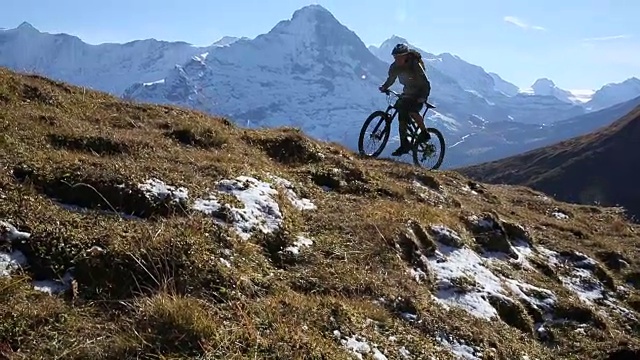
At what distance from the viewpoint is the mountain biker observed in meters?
17.9

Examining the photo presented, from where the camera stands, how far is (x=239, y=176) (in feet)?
31.8

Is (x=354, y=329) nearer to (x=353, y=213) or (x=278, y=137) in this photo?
(x=353, y=213)

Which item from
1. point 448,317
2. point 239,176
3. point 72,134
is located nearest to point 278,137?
point 239,176

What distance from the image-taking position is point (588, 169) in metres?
149

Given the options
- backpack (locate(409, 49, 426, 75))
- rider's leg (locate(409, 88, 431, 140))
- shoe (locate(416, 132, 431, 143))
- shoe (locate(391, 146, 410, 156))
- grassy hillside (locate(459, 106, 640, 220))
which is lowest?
grassy hillside (locate(459, 106, 640, 220))

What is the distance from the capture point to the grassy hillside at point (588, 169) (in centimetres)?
13912

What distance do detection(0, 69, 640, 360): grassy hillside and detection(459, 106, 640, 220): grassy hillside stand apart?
125 meters

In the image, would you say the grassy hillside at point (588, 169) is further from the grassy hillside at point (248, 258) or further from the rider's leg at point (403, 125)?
the grassy hillside at point (248, 258)

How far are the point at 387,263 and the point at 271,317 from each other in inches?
114

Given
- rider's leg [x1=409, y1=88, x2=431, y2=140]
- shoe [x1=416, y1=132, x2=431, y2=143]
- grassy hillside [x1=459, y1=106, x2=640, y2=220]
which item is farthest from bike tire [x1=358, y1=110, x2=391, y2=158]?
grassy hillside [x1=459, y1=106, x2=640, y2=220]

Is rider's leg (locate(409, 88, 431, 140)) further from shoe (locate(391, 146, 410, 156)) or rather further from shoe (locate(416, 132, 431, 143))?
shoe (locate(391, 146, 410, 156))

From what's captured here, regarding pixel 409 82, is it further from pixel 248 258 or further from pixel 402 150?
pixel 248 258

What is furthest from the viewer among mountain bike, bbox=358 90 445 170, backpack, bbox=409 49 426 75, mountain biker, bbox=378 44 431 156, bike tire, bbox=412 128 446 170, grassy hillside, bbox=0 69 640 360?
bike tire, bbox=412 128 446 170

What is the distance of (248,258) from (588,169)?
157473 mm
